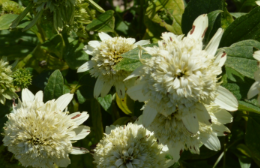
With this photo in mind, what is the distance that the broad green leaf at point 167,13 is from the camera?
1.97m

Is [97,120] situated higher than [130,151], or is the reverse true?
[130,151]

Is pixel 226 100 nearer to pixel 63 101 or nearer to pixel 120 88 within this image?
pixel 120 88

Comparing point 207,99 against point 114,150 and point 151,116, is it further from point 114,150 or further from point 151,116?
point 114,150

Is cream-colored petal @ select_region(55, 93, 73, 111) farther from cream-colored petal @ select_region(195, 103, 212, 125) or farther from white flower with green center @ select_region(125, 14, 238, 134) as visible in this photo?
cream-colored petal @ select_region(195, 103, 212, 125)

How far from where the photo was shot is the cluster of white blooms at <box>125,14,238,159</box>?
975mm

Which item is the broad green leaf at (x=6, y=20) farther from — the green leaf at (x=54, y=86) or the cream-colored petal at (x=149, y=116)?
the cream-colored petal at (x=149, y=116)

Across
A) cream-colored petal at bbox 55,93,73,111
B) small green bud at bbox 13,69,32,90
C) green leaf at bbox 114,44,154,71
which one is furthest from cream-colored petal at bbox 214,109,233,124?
small green bud at bbox 13,69,32,90

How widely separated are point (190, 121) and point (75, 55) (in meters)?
1.06

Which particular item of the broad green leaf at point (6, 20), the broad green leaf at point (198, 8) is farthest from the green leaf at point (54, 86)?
the broad green leaf at point (198, 8)

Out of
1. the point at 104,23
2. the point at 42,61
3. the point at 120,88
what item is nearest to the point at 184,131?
the point at 120,88

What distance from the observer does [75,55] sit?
187 cm

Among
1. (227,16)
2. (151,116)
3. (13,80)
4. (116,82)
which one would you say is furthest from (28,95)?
(227,16)

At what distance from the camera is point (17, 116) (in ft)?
4.56

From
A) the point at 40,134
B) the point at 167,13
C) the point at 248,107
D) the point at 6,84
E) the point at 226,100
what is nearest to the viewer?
the point at 226,100
